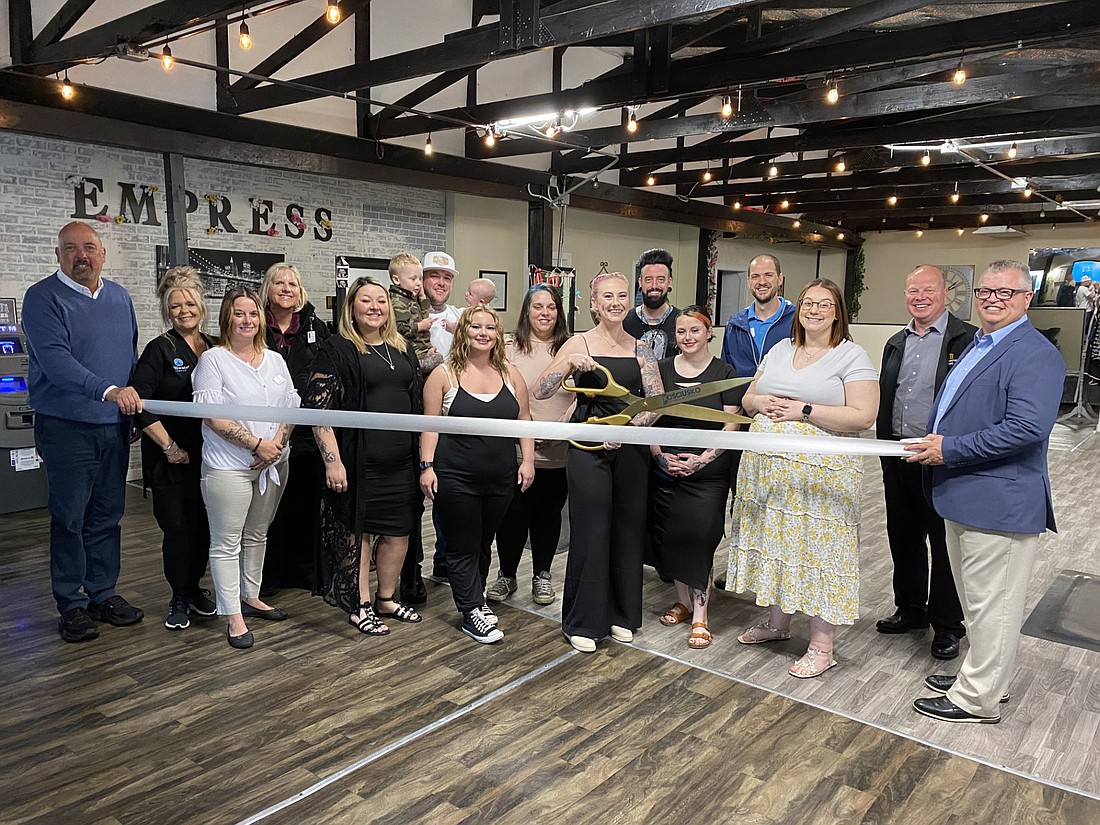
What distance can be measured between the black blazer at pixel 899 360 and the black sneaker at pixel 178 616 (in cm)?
323

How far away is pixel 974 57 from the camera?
613 cm

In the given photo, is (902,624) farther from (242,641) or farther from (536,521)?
(242,641)

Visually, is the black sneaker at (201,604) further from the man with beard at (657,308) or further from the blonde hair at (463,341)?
the man with beard at (657,308)

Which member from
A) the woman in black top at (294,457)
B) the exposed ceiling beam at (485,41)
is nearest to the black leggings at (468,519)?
the woman in black top at (294,457)

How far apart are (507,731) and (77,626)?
205 cm

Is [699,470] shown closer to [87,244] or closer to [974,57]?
[87,244]

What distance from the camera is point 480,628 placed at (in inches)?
139

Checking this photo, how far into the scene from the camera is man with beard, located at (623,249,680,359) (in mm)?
3912

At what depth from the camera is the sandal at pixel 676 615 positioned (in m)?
3.74

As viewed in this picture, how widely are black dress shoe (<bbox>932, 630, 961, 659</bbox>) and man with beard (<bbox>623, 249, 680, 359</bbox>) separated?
1.75 m

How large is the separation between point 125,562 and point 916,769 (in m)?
4.16

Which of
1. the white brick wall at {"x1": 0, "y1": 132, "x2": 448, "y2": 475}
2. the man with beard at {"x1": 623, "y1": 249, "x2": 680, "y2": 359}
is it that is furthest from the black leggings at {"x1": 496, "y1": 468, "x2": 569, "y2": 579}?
the white brick wall at {"x1": 0, "y1": 132, "x2": 448, "y2": 475}

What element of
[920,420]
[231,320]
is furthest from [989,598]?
[231,320]

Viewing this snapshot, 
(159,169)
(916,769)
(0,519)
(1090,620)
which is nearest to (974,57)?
(1090,620)
